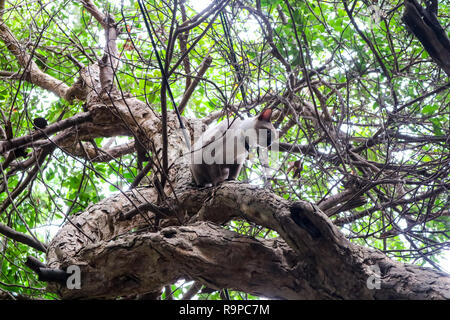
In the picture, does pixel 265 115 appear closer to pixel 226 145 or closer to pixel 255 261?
pixel 226 145

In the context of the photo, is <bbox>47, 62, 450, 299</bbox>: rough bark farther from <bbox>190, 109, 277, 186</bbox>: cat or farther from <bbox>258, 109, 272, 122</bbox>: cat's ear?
<bbox>258, 109, 272, 122</bbox>: cat's ear

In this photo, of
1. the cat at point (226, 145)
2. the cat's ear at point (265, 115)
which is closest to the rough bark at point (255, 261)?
the cat at point (226, 145)

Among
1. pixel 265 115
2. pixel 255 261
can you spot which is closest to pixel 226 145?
pixel 265 115

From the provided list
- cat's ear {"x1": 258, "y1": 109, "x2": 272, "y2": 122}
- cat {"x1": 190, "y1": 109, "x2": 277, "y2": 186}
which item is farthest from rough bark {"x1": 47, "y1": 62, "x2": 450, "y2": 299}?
cat's ear {"x1": 258, "y1": 109, "x2": 272, "y2": 122}

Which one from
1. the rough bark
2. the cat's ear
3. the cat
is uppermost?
the cat's ear

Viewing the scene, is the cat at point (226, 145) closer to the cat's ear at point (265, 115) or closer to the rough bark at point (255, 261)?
the cat's ear at point (265, 115)

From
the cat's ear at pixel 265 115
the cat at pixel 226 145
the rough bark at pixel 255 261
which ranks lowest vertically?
the rough bark at pixel 255 261

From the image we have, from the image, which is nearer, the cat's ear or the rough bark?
the rough bark

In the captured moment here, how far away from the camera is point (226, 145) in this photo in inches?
186

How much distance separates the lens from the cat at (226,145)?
4.59 m

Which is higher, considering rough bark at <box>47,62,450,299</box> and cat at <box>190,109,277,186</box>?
cat at <box>190,109,277,186</box>

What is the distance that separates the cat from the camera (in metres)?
4.59

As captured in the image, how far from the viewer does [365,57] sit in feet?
12.8
